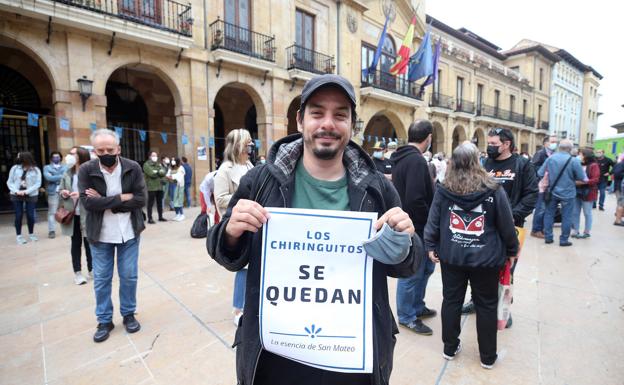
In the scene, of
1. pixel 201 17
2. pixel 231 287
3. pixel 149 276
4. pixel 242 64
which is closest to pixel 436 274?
pixel 231 287

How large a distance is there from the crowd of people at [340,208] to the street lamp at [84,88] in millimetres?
5505

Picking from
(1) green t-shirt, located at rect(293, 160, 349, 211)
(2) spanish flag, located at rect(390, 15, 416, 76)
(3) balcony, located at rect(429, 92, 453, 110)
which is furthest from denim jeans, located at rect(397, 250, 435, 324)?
(3) balcony, located at rect(429, 92, 453, 110)

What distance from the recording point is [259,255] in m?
1.33

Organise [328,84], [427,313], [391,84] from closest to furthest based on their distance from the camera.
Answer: [328,84] < [427,313] < [391,84]

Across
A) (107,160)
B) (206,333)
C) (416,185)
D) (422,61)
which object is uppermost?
(422,61)

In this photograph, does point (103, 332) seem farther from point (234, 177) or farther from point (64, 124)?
point (64, 124)

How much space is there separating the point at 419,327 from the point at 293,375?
2038 mm

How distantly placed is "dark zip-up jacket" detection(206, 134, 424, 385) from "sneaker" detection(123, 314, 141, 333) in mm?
2167

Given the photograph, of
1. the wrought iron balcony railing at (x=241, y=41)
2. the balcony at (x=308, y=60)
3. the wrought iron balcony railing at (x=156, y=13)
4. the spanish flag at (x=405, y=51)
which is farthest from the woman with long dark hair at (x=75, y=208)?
the spanish flag at (x=405, y=51)

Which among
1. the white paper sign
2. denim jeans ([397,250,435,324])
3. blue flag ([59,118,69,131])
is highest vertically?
blue flag ([59,118,69,131])

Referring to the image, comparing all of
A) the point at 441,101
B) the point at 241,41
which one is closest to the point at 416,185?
the point at 241,41

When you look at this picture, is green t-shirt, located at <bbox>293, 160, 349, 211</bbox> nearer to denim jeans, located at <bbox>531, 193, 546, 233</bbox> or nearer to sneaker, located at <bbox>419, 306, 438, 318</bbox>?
sneaker, located at <bbox>419, 306, 438, 318</bbox>

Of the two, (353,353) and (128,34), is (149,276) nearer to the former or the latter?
A: (353,353)

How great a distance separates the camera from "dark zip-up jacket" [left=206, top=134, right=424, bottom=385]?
1303 mm
